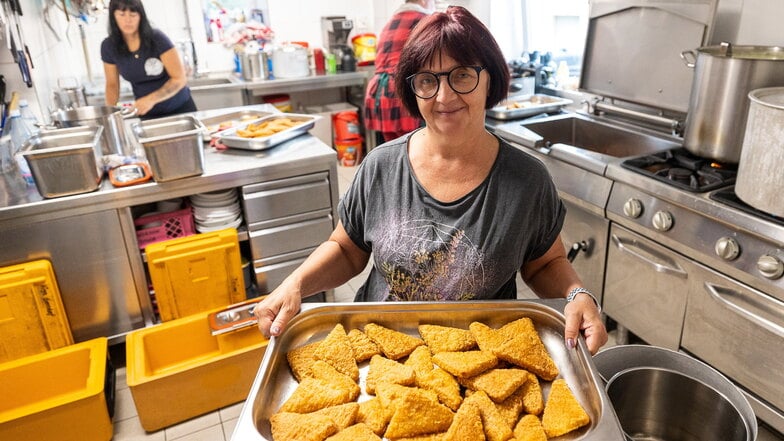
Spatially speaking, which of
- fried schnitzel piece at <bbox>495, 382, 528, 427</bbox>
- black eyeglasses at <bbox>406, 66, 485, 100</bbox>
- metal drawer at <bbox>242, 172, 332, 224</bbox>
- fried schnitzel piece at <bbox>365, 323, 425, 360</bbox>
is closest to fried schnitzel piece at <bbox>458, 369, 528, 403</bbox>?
fried schnitzel piece at <bbox>495, 382, 528, 427</bbox>

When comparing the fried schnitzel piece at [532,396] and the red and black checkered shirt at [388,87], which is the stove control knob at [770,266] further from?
the red and black checkered shirt at [388,87]

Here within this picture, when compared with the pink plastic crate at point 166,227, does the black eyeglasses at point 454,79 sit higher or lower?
higher

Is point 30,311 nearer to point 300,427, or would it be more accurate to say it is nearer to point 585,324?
point 300,427

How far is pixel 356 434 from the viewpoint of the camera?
819 millimetres

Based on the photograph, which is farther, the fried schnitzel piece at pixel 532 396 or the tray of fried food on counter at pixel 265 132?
the tray of fried food on counter at pixel 265 132

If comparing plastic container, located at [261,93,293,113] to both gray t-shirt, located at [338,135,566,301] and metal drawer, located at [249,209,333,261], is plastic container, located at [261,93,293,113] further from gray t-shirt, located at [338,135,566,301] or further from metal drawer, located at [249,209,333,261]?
gray t-shirt, located at [338,135,566,301]

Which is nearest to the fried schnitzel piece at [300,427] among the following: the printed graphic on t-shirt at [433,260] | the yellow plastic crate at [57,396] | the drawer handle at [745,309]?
the printed graphic on t-shirt at [433,260]

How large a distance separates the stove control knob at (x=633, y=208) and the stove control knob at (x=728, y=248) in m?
0.32

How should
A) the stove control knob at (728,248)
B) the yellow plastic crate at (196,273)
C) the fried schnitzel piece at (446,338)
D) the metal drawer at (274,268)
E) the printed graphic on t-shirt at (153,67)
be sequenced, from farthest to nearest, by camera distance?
the printed graphic on t-shirt at (153,67) < the metal drawer at (274,268) < the yellow plastic crate at (196,273) < the stove control knob at (728,248) < the fried schnitzel piece at (446,338)

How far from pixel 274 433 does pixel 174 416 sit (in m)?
1.48

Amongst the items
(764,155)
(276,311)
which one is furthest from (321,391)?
(764,155)

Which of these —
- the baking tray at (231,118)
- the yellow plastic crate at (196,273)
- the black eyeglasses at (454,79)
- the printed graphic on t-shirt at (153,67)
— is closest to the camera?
the black eyeglasses at (454,79)

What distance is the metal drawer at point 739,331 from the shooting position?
65.5 inches

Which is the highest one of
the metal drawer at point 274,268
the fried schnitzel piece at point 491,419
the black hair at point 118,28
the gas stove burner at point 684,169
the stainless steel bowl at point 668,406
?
the black hair at point 118,28
